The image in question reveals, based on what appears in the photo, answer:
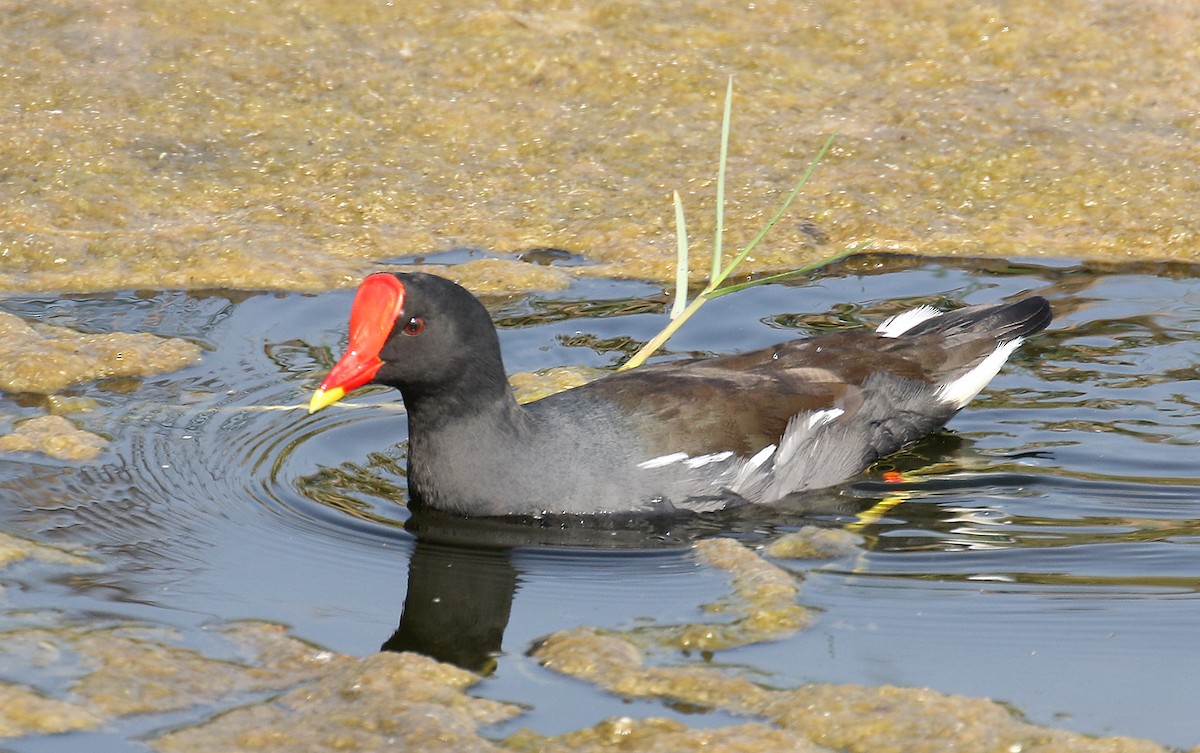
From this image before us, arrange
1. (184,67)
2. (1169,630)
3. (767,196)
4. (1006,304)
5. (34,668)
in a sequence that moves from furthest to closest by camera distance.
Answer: (184,67) → (767,196) → (1006,304) → (1169,630) → (34,668)

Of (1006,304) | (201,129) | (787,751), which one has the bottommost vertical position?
(787,751)

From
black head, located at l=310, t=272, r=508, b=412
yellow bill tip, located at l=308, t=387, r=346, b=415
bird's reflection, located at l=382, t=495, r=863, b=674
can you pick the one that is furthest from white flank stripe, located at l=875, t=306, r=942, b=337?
yellow bill tip, located at l=308, t=387, r=346, b=415

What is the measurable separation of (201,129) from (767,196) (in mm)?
2470

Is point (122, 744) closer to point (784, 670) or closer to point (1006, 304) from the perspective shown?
point (784, 670)

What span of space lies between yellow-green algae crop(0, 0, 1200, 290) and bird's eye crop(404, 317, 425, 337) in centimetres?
186

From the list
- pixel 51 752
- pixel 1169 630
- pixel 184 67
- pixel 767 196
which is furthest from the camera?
pixel 184 67

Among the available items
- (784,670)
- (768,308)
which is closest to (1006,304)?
(768,308)

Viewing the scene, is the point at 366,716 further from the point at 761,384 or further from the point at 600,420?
the point at 761,384

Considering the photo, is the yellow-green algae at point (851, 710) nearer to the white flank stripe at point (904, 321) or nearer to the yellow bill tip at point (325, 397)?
the yellow bill tip at point (325, 397)

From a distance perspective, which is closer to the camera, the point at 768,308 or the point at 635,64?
the point at 768,308

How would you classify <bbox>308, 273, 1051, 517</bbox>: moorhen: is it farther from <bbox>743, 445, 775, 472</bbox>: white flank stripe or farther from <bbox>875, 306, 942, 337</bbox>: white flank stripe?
<bbox>875, 306, 942, 337</bbox>: white flank stripe

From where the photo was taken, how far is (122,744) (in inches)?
121

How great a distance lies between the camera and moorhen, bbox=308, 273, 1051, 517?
427cm

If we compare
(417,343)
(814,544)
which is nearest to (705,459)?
(814,544)
